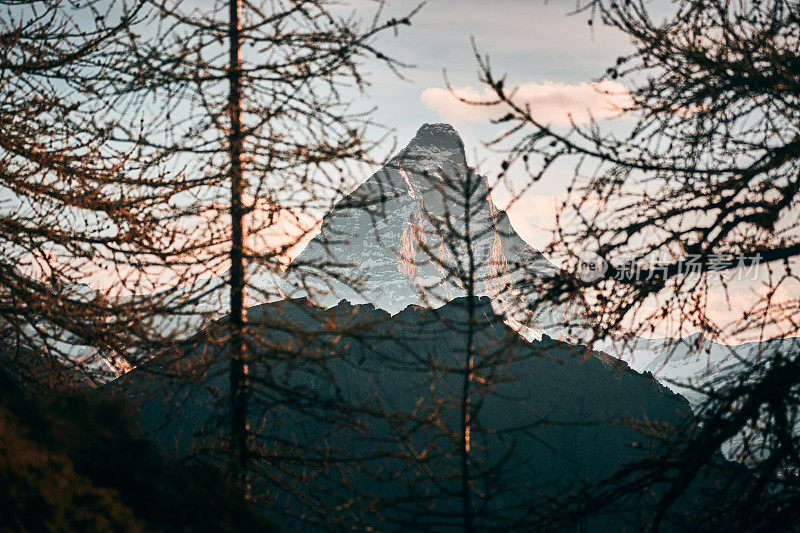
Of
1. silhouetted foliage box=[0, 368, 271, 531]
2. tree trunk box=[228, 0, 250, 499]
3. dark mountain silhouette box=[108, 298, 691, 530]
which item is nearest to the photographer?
silhouetted foliage box=[0, 368, 271, 531]

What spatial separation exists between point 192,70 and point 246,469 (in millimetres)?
3411

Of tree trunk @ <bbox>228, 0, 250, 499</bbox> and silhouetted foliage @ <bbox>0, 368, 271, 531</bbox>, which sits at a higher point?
tree trunk @ <bbox>228, 0, 250, 499</bbox>

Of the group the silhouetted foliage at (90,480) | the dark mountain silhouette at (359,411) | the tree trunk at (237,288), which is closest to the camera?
the silhouetted foliage at (90,480)

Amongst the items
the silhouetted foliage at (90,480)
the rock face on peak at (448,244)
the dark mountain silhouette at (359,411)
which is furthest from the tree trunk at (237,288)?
the rock face on peak at (448,244)

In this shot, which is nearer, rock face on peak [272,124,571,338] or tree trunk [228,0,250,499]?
rock face on peak [272,124,571,338]

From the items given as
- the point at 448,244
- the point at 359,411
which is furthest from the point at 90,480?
the point at 448,244

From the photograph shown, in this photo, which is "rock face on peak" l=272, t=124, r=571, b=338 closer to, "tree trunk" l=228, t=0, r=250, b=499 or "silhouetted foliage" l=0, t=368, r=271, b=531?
"tree trunk" l=228, t=0, r=250, b=499

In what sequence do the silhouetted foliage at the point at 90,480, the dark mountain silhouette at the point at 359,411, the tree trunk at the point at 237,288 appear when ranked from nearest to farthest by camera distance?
the silhouetted foliage at the point at 90,480, the dark mountain silhouette at the point at 359,411, the tree trunk at the point at 237,288

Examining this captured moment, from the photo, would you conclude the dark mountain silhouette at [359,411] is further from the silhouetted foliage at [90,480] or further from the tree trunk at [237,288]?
the silhouetted foliage at [90,480]

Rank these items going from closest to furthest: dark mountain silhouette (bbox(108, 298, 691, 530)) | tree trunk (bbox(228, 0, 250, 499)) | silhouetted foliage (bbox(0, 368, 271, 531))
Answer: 1. silhouetted foliage (bbox(0, 368, 271, 531))
2. dark mountain silhouette (bbox(108, 298, 691, 530))
3. tree trunk (bbox(228, 0, 250, 499))

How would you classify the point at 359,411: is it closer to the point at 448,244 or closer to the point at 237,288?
the point at 237,288

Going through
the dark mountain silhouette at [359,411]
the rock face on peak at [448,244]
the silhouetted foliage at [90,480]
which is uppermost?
the rock face on peak at [448,244]

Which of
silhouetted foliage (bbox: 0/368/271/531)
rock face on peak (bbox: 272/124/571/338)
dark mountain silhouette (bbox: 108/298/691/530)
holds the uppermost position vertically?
rock face on peak (bbox: 272/124/571/338)

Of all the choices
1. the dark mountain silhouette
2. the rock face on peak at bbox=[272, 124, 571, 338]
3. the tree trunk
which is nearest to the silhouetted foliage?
the tree trunk
